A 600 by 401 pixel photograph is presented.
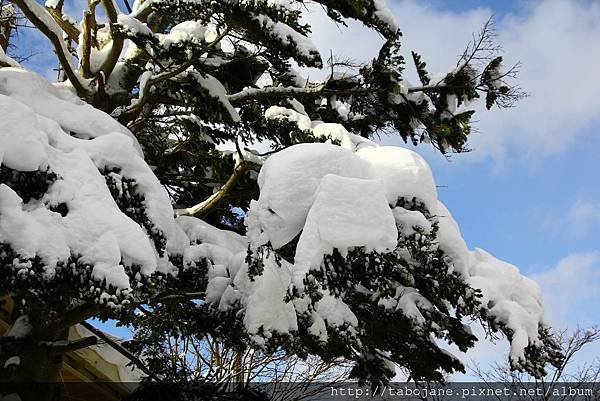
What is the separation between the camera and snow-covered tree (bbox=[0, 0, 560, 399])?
9.13 feet

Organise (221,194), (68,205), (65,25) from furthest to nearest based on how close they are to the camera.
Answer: (65,25) < (221,194) < (68,205)

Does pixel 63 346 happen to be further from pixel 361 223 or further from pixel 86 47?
pixel 86 47

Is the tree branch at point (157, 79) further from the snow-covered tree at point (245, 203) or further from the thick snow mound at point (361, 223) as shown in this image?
the thick snow mound at point (361, 223)

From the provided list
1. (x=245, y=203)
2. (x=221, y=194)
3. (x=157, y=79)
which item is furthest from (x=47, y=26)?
(x=245, y=203)

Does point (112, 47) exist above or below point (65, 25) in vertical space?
below

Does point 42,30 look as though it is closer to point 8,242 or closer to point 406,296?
point 8,242

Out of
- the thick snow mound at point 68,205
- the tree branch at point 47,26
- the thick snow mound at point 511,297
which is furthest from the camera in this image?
the tree branch at point 47,26

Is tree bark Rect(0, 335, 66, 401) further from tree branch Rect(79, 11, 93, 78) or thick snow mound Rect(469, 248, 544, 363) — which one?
thick snow mound Rect(469, 248, 544, 363)

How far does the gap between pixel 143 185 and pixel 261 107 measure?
313 centimetres

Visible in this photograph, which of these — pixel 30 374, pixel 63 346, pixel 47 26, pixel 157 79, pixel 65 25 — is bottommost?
pixel 30 374

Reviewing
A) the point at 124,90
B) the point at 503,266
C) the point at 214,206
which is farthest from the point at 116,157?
the point at 503,266

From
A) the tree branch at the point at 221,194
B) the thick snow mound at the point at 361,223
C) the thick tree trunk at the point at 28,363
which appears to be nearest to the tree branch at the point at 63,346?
the thick tree trunk at the point at 28,363

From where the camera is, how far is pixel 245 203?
6.62 m

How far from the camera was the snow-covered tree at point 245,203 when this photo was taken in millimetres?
2783
